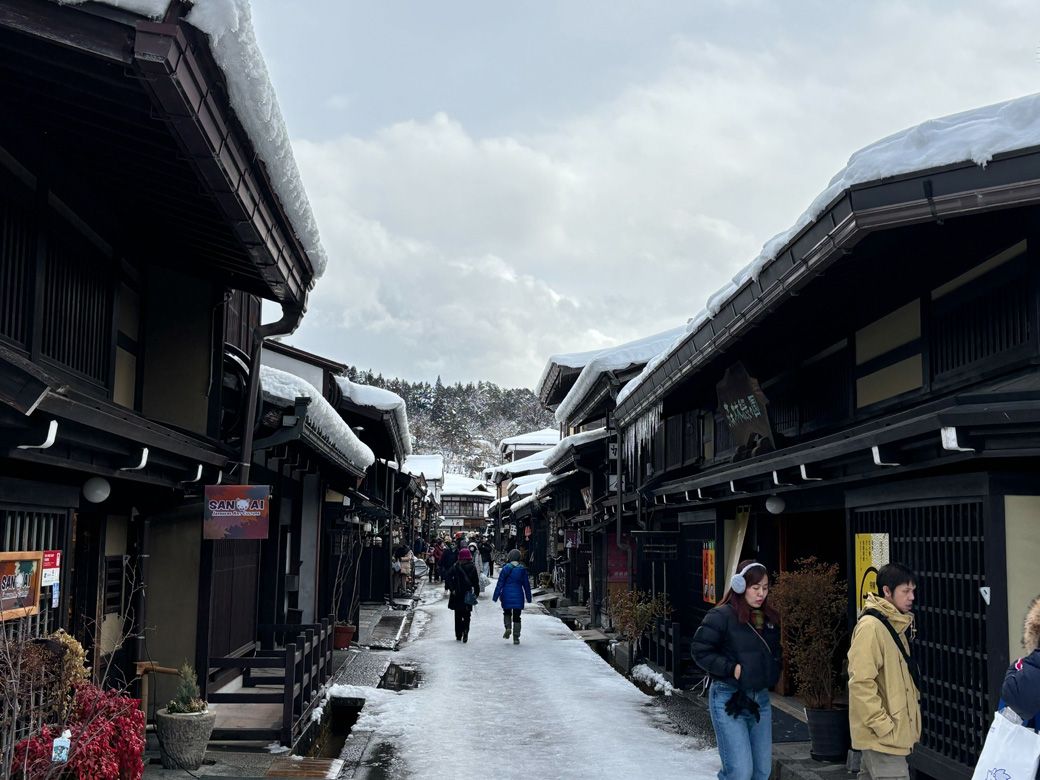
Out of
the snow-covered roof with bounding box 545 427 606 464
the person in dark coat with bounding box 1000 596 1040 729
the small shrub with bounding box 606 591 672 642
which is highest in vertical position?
the snow-covered roof with bounding box 545 427 606 464

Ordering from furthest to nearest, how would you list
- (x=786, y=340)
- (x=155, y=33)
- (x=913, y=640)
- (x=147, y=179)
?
(x=786, y=340) → (x=913, y=640) → (x=147, y=179) → (x=155, y=33)

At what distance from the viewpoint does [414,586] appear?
4197 centimetres

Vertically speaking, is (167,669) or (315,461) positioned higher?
(315,461)

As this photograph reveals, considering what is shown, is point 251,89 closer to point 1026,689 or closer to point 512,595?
point 1026,689

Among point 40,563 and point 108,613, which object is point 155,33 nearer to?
point 40,563

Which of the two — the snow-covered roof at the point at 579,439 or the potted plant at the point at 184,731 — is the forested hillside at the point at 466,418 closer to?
the snow-covered roof at the point at 579,439

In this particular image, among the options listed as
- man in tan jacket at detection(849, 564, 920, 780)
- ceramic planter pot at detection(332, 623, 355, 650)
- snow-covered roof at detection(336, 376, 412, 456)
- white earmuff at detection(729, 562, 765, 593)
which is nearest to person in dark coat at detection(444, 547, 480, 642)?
ceramic planter pot at detection(332, 623, 355, 650)

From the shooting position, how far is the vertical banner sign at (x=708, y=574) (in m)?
16.0

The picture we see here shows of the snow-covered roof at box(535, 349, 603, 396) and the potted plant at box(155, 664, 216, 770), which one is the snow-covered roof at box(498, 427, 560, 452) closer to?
the snow-covered roof at box(535, 349, 603, 396)

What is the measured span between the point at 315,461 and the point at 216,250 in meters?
9.76

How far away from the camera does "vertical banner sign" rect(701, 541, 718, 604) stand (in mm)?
15992

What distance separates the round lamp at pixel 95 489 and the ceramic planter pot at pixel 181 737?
215 centimetres

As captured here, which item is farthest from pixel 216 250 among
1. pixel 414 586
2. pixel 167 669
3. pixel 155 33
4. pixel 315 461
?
pixel 414 586

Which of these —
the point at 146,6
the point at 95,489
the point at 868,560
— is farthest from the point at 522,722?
the point at 146,6
